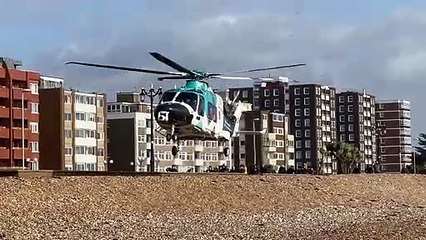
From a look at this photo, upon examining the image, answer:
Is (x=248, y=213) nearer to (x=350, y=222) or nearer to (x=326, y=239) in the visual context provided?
(x=350, y=222)

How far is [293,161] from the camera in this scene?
194 metres

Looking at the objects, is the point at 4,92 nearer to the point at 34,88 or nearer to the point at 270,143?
the point at 34,88

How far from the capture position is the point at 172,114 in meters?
47.4

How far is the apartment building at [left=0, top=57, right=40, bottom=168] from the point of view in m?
111

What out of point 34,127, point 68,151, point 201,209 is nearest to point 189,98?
point 201,209

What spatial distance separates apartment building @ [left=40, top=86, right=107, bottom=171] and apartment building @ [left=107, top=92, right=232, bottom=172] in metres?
8.75

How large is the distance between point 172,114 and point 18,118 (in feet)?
230

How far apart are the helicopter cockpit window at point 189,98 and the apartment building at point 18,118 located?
64.1 meters

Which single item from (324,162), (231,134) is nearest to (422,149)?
(324,162)

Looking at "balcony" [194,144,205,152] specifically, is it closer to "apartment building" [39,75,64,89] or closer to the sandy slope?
"apartment building" [39,75,64,89]

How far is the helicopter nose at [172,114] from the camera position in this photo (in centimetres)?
4741

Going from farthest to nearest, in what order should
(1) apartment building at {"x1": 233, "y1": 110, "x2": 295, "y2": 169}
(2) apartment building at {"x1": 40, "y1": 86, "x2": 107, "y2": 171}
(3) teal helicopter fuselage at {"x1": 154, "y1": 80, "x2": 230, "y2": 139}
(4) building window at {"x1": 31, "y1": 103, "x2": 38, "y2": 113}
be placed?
(1) apartment building at {"x1": 233, "y1": 110, "x2": 295, "y2": 169} < (2) apartment building at {"x1": 40, "y1": 86, "x2": 107, "y2": 171} < (4) building window at {"x1": 31, "y1": 103, "x2": 38, "y2": 113} < (3) teal helicopter fuselage at {"x1": 154, "y1": 80, "x2": 230, "y2": 139}

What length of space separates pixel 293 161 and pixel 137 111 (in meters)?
48.8

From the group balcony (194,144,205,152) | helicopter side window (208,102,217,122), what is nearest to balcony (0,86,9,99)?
balcony (194,144,205,152)
